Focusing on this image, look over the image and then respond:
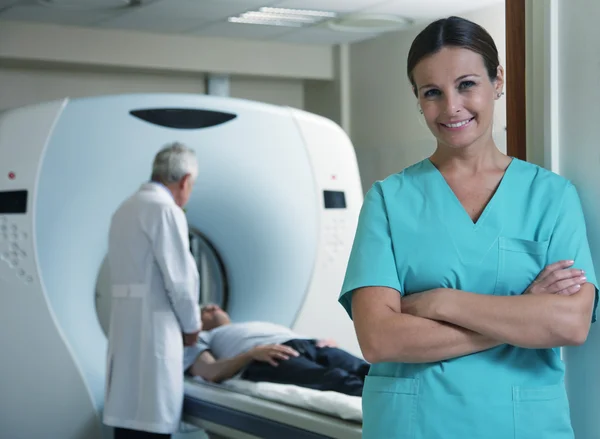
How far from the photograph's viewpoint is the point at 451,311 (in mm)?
1208

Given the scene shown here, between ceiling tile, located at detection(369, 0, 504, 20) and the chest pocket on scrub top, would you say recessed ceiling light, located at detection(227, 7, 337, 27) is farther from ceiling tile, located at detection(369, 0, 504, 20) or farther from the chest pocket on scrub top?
the chest pocket on scrub top

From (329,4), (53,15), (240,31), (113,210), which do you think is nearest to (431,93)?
(113,210)

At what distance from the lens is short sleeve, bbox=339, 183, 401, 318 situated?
1289 mm

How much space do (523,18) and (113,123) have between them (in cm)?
232

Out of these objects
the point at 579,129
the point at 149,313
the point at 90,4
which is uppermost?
the point at 90,4

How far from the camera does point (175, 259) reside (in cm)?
297

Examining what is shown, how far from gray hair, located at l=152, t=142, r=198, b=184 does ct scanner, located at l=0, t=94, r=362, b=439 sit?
43 centimetres

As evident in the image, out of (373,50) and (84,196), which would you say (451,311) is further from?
(373,50)

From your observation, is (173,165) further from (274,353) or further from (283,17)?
(283,17)

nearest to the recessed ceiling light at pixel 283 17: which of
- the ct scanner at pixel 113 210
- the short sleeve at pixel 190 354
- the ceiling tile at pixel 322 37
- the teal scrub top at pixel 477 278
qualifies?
the ceiling tile at pixel 322 37

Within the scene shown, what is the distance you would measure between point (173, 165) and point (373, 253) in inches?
77.2

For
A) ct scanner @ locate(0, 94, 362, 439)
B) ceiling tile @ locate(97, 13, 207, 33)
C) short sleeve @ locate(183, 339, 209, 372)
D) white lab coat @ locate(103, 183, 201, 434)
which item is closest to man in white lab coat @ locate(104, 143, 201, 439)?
white lab coat @ locate(103, 183, 201, 434)

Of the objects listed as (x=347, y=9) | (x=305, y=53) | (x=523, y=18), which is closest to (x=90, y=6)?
(x=347, y=9)

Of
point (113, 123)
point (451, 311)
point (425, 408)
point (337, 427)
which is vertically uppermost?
point (113, 123)
